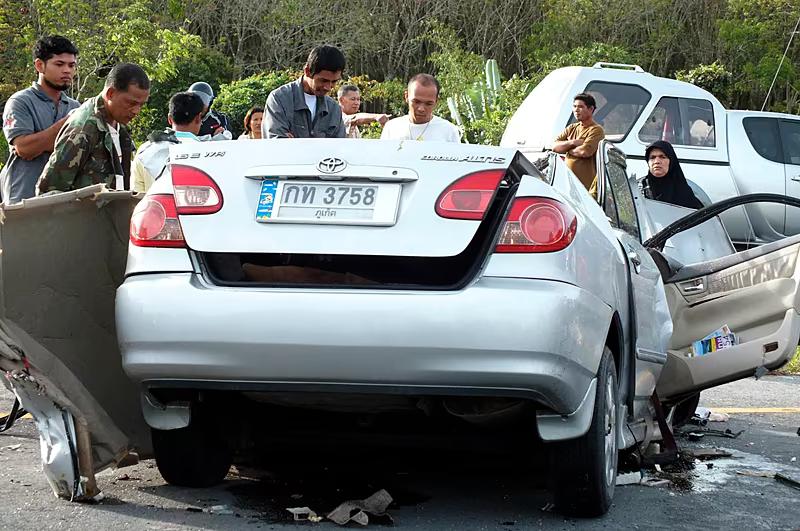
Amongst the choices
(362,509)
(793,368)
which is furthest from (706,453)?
(793,368)

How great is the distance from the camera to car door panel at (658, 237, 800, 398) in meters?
6.36

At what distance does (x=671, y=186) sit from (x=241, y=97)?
45.4ft

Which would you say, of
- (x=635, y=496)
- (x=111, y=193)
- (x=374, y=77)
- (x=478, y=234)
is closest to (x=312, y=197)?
(x=478, y=234)

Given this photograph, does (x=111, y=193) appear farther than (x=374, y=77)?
No

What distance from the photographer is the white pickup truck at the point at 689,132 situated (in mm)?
14391

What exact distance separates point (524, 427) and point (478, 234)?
2.78 feet

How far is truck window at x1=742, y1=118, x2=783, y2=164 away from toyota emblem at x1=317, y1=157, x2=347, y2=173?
12.3 metres

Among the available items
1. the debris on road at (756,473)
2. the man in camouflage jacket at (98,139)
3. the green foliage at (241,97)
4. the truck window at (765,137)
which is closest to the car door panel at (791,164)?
the truck window at (765,137)

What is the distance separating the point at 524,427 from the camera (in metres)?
4.91

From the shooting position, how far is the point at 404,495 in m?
5.20

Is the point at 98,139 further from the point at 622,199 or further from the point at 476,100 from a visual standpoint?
the point at 476,100

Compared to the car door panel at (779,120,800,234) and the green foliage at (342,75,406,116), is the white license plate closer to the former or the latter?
the car door panel at (779,120,800,234)

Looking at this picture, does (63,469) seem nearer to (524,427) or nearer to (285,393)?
(285,393)

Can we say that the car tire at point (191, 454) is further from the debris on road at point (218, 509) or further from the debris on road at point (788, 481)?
the debris on road at point (788, 481)
